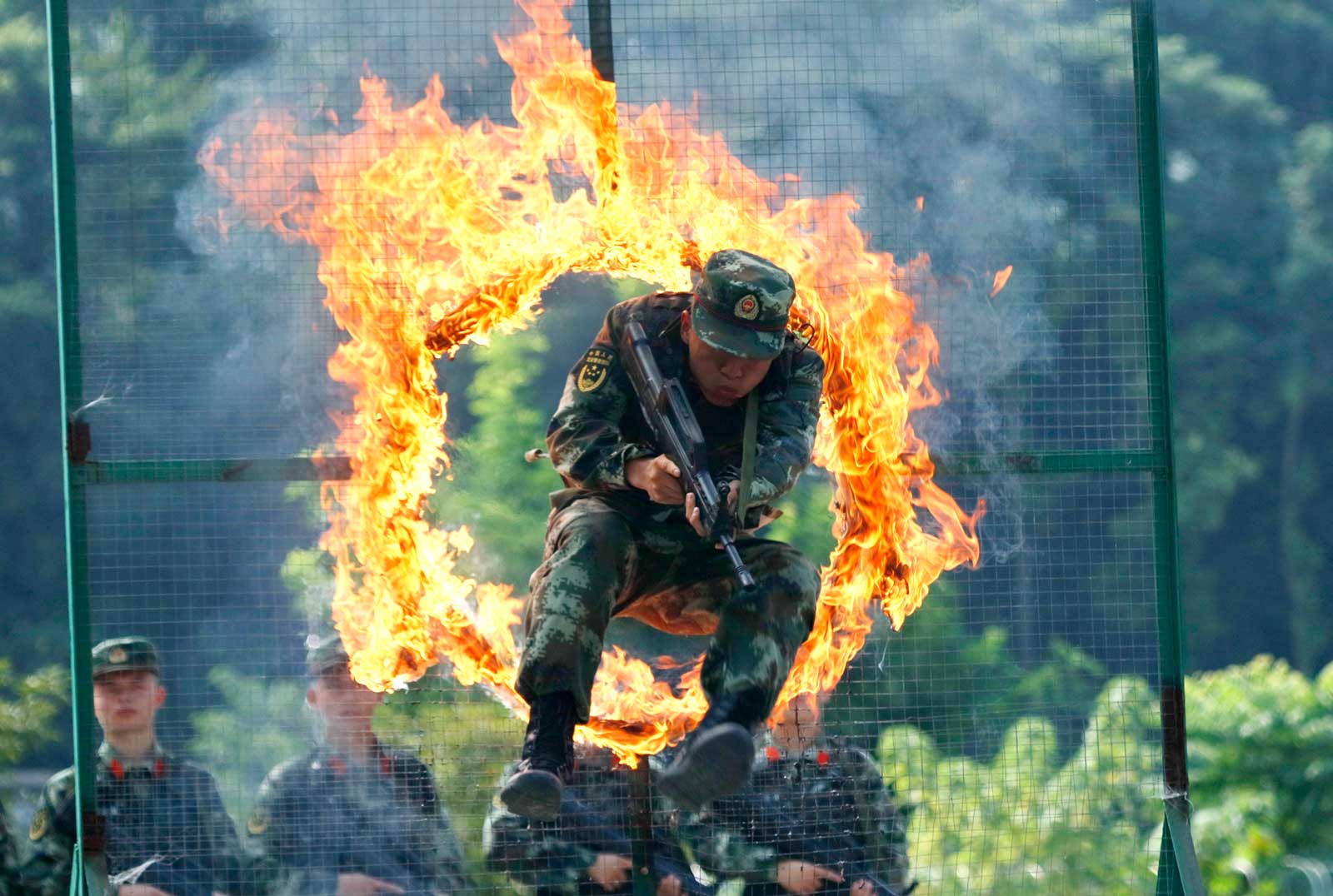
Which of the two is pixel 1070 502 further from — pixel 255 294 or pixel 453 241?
pixel 255 294

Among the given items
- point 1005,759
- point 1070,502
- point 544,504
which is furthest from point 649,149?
point 544,504

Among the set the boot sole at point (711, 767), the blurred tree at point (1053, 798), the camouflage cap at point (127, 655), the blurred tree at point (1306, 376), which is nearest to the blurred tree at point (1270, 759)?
the blurred tree at point (1053, 798)

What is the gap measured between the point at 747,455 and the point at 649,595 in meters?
0.72

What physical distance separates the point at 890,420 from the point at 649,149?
1.39 metres

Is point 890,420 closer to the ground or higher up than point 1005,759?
higher up

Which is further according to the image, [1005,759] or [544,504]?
[544,504]

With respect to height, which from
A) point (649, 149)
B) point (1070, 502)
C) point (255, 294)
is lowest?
point (1070, 502)

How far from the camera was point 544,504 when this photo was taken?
1121 cm

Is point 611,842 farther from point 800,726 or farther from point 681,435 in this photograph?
point 681,435

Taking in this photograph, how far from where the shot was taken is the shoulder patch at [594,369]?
6211mm

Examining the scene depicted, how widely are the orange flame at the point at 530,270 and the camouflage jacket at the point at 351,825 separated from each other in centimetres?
49

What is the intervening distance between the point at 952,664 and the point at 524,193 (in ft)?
8.02

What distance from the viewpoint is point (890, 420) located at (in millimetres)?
6980

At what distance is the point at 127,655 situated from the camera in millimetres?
6770
